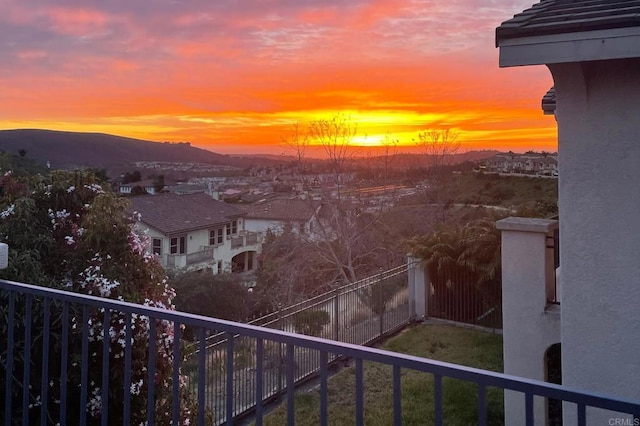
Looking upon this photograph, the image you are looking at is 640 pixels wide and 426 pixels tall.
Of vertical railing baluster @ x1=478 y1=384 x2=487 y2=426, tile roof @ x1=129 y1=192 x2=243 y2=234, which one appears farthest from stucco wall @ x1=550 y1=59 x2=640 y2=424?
tile roof @ x1=129 y1=192 x2=243 y2=234

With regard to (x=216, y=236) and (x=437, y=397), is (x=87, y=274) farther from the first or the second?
(x=216, y=236)

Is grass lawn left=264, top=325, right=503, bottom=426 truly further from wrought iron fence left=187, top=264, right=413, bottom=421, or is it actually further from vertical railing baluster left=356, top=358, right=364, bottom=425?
vertical railing baluster left=356, top=358, right=364, bottom=425

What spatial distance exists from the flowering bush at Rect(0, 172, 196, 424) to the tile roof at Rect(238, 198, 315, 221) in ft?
52.8

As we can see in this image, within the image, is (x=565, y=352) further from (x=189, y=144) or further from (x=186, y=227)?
(x=186, y=227)

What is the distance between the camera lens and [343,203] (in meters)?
20.7

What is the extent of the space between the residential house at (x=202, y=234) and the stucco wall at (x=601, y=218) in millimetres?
18042

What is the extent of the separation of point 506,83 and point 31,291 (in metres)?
13.2

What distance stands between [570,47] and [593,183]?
1.06 m

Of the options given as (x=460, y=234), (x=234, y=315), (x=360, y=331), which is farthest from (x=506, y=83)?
(x=234, y=315)

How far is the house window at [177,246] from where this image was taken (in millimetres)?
23812

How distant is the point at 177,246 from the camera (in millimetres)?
24203

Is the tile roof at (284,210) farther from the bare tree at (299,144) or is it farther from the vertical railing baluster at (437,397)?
the vertical railing baluster at (437,397)

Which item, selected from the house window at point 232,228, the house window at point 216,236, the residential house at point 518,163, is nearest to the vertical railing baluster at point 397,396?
the residential house at point 518,163

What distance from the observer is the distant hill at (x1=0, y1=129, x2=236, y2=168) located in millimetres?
13414
